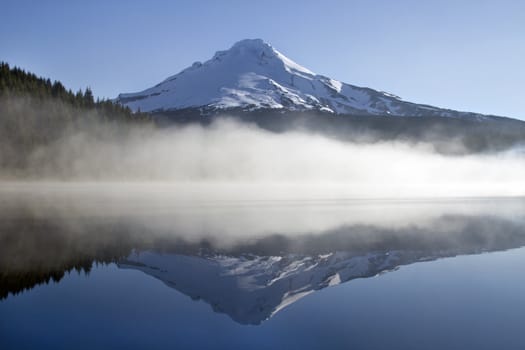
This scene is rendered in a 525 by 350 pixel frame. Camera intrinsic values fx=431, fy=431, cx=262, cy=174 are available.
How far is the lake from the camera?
21.4ft

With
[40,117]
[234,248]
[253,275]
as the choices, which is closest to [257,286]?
[253,275]

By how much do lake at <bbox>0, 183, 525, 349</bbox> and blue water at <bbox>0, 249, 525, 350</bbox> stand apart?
3 centimetres

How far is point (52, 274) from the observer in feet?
32.0

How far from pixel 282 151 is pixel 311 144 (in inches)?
795

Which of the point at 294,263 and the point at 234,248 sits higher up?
the point at 294,263

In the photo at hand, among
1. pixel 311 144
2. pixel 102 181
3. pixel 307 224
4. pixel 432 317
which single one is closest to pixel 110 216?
pixel 307 224

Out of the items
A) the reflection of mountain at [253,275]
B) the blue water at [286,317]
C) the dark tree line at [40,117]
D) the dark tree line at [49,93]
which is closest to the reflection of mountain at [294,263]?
the reflection of mountain at [253,275]

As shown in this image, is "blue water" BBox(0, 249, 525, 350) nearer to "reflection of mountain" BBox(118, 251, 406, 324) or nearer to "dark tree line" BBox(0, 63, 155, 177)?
"reflection of mountain" BBox(118, 251, 406, 324)

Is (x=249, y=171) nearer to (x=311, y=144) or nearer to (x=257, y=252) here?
(x=311, y=144)

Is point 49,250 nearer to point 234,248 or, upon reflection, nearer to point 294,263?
point 234,248

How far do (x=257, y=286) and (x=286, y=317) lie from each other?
207 cm

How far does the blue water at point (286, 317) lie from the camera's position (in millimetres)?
6266

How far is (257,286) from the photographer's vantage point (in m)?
9.30

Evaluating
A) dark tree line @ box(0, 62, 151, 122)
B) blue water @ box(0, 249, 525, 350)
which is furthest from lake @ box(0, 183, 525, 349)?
dark tree line @ box(0, 62, 151, 122)
